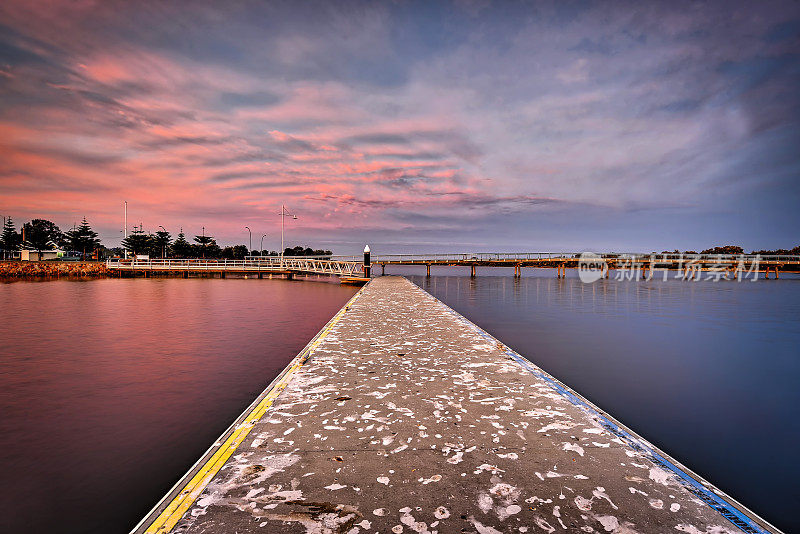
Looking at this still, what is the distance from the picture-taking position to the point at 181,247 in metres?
132

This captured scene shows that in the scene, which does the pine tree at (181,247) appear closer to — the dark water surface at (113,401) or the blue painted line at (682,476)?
the dark water surface at (113,401)

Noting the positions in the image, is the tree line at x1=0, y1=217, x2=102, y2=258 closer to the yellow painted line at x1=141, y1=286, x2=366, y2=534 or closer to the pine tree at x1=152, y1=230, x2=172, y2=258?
the pine tree at x1=152, y1=230, x2=172, y2=258

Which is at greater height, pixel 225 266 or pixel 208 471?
pixel 225 266

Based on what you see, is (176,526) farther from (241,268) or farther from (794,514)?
(241,268)

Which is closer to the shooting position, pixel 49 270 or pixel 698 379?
pixel 698 379

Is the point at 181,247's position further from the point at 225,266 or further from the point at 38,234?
the point at 225,266

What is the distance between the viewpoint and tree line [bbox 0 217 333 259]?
96.5 m

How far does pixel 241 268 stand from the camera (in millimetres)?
55094

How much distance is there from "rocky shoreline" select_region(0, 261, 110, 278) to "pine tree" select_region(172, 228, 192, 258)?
2705 inches

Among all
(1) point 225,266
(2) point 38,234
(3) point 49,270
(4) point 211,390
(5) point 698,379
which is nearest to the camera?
(4) point 211,390

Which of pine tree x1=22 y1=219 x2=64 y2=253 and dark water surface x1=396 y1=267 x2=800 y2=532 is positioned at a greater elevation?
pine tree x1=22 y1=219 x2=64 y2=253

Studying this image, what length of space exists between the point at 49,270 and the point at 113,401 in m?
74.7

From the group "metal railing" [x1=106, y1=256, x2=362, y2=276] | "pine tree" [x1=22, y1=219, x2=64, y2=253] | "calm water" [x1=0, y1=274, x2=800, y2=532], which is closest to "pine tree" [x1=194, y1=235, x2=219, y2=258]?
"pine tree" [x1=22, y1=219, x2=64, y2=253]

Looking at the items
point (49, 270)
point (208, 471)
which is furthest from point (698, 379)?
point (49, 270)
